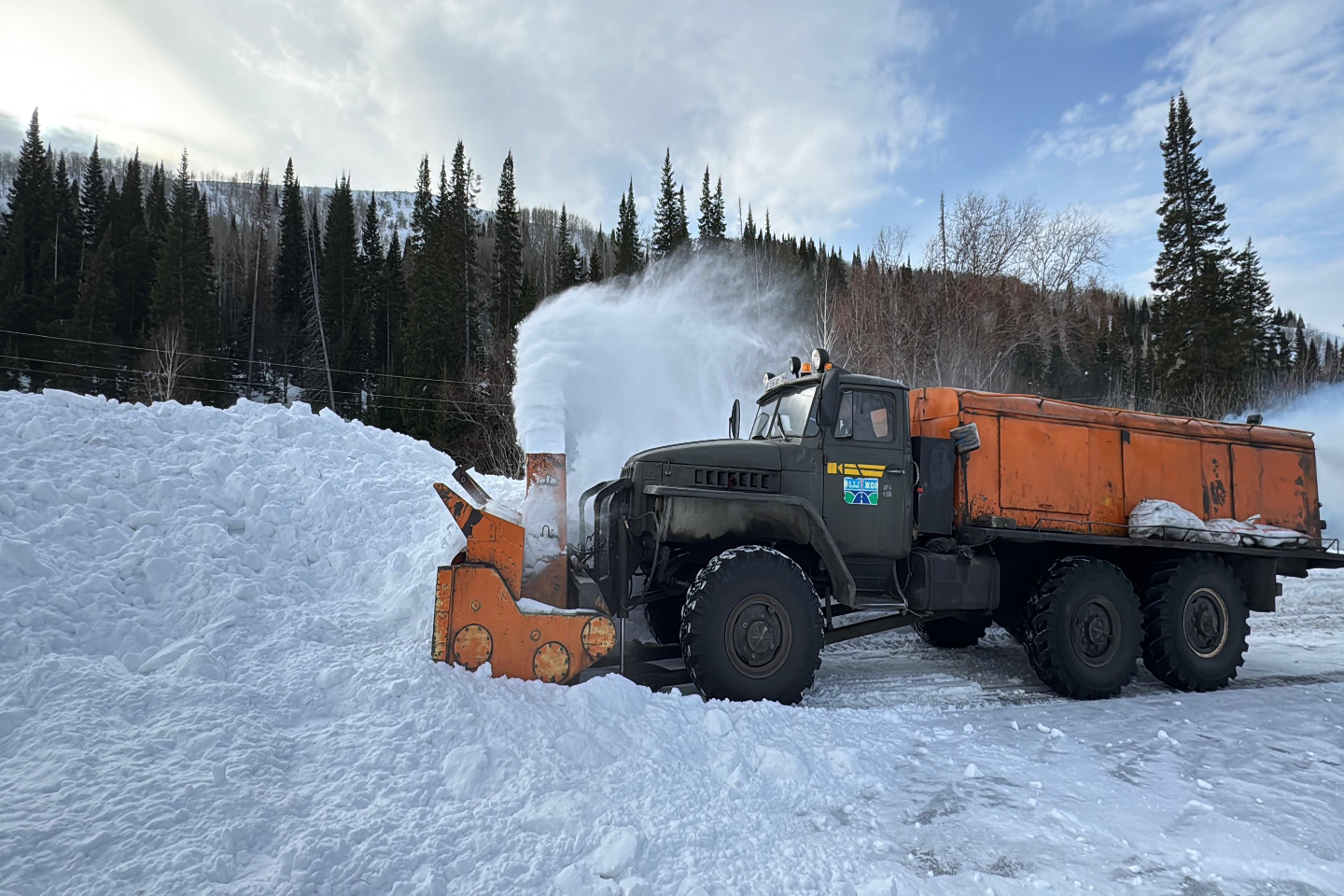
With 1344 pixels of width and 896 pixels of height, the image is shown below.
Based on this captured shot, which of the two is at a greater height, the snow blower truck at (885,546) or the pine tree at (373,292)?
the pine tree at (373,292)

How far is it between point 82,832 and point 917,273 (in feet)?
93.6

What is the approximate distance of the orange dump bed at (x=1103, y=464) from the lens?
6.80 metres

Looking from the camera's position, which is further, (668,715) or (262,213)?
(262,213)

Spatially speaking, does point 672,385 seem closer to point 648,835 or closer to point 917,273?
point 648,835

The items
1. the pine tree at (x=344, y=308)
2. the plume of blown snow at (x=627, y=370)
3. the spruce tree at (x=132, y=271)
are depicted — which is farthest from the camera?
the pine tree at (x=344, y=308)

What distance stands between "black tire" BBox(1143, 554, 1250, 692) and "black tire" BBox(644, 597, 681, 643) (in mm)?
4989

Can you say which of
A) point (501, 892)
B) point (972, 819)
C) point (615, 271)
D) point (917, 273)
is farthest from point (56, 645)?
point (615, 271)

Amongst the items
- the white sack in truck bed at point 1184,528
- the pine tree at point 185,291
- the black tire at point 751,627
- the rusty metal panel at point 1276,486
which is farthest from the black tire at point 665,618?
the pine tree at point 185,291

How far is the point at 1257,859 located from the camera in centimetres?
357

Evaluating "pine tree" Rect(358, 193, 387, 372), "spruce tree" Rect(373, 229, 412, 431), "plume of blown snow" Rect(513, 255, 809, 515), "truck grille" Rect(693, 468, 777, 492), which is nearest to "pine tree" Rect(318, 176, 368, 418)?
"pine tree" Rect(358, 193, 387, 372)

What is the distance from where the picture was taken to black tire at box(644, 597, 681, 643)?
273 inches

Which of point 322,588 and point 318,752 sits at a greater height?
point 322,588

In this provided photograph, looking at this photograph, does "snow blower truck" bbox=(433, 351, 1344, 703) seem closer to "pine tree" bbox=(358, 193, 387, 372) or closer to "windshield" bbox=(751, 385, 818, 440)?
"windshield" bbox=(751, 385, 818, 440)

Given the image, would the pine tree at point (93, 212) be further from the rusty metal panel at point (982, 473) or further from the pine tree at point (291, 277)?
the rusty metal panel at point (982, 473)
